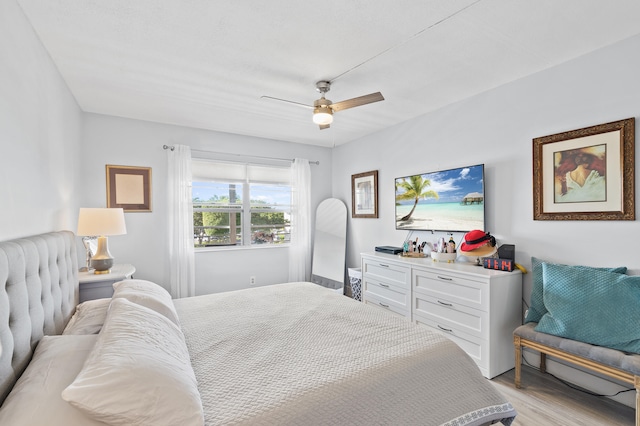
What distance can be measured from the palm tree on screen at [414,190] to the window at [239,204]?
1893 mm

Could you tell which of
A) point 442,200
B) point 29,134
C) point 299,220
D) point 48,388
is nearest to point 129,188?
point 29,134

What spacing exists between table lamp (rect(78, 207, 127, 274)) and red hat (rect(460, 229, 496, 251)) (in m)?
3.32

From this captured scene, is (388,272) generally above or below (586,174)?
below

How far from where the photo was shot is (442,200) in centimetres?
342

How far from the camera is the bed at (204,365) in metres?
0.94

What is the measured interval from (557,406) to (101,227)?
389 centimetres

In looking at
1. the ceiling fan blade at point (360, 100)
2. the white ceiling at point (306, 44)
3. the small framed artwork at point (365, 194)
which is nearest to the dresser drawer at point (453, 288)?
the small framed artwork at point (365, 194)

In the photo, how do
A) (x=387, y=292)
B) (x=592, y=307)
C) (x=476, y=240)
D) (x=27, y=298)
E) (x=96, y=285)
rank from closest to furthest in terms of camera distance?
(x=27, y=298) < (x=592, y=307) < (x=96, y=285) < (x=476, y=240) < (x=387, y=292)

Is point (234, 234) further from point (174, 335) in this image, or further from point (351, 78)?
point (174, 335)

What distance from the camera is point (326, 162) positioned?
534 cm

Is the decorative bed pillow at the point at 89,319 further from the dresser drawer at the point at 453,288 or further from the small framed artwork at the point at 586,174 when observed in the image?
the small framed artwork at the point at 586,174

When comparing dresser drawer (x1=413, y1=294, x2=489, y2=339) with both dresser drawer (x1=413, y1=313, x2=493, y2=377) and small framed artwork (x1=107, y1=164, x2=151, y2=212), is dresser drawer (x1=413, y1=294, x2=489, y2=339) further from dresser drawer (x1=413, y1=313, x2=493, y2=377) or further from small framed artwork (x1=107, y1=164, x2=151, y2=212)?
small framed artwork (x1=107, y1=164, x2=151, y2=212)

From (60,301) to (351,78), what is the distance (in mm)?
2615

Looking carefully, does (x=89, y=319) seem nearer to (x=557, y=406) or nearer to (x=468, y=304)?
(x=468, y=304)
